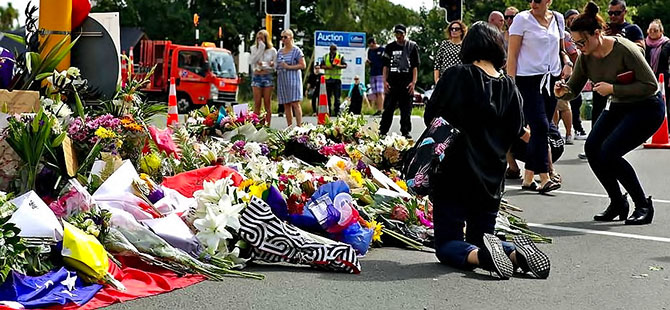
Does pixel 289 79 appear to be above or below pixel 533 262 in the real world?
below

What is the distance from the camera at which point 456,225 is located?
20.7 feet

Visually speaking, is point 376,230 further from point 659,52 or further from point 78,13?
point 659,52

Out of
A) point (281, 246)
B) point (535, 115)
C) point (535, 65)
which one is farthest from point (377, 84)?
point (281, 246)

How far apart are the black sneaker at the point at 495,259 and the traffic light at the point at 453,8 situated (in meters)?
12.3

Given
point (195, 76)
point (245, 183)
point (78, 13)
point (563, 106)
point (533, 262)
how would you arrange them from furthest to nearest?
point (195, 76) < point (563, 106) < point (78, 13) < point (245, 183) < point (533, 262)

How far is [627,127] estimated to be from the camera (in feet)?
27.0

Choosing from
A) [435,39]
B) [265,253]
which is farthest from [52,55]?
[435,39]

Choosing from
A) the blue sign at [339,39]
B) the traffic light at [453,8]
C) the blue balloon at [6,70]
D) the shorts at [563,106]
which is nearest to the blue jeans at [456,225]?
the blue balloon at [6,70]

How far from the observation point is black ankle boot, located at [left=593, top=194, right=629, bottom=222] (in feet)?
27.6

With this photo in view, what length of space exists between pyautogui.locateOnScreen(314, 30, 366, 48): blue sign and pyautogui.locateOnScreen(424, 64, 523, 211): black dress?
91.8ft

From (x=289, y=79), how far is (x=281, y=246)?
33.3ft

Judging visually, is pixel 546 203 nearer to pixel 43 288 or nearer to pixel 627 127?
pixel 627 127

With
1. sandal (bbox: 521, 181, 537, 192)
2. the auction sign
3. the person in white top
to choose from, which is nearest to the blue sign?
the auction sign

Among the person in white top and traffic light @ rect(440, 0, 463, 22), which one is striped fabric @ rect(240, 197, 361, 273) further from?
traffic light @ rect(440, 0, 463, 22)
